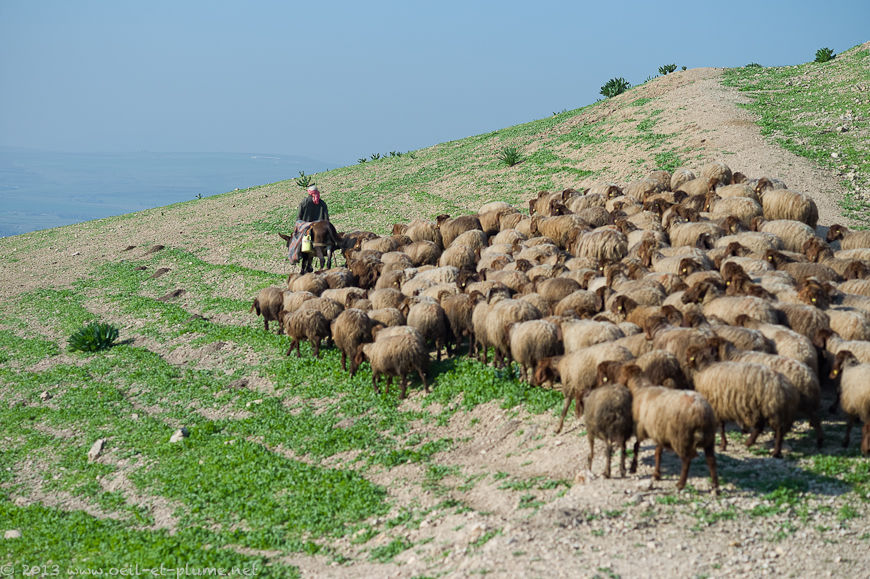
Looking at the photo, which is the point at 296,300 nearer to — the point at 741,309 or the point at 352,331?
the point at 352,331

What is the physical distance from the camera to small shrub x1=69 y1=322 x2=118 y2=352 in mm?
17703

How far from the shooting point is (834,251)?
14828 mm

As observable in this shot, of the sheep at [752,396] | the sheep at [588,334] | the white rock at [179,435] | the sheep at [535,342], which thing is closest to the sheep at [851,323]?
the sheep at [752,396]

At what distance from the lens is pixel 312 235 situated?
18953mm

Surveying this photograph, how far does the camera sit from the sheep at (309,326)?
14234 millimetres

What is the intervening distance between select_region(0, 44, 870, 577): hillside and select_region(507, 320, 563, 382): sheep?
0.53m

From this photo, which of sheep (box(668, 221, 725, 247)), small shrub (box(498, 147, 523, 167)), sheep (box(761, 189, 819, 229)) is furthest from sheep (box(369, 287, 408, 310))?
small shrub (box(498, 147, 523, 167))

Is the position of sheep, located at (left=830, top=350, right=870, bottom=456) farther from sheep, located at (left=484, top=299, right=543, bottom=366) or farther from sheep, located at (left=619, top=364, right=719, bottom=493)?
sheep, located at (left=484, top=299, right=543, bottom=366)

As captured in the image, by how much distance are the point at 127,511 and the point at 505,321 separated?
603 cm

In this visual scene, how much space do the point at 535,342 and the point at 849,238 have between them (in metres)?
7.94

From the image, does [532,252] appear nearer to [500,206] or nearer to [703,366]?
[500,206]

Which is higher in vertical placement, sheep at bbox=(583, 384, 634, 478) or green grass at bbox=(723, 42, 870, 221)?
green grass at bbox=(723, 42, 870, 221)

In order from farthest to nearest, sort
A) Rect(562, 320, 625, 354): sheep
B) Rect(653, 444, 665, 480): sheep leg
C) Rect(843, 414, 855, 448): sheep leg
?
Rect(562, 320, 625, 354): sheep < Rect(843, 414, 855, 448): sheep leg < Rect(653, 444, 665, 480): sheep leg

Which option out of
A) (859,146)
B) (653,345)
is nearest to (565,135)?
(859,146)
